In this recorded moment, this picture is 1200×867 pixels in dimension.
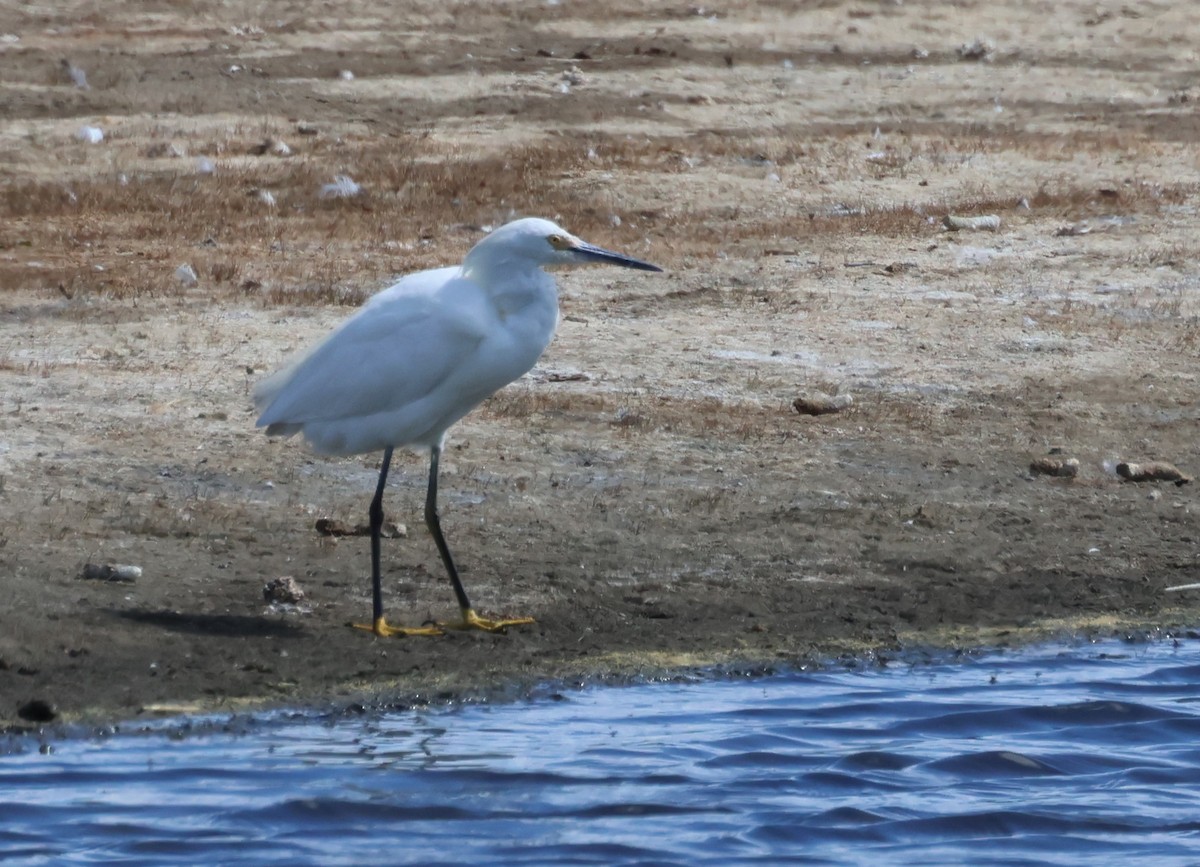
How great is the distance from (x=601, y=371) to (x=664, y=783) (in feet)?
15.8

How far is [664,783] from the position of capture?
6160mm

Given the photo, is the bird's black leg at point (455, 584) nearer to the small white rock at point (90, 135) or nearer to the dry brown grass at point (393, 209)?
the dry brown grass at point (393, 209)

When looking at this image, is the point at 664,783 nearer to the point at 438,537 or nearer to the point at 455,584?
→ the point at 455,584

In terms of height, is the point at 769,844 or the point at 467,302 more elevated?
the point at 467,302

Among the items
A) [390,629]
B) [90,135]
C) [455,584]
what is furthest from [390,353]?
[90,135]

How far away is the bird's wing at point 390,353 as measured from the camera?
7.09 meters

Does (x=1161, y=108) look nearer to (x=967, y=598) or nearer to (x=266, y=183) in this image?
(x=266, y=183)

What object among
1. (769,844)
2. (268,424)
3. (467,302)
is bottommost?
A: (769,844)

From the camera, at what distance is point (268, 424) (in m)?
7.37

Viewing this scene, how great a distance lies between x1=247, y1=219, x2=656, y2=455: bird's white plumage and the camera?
7090 mm

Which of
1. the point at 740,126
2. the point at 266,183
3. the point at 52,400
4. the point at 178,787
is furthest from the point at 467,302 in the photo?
the point at 740,126

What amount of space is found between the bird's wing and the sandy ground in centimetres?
73

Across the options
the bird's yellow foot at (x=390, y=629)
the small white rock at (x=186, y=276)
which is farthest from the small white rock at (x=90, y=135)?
the bird's yellow foot at (x=390, y=629)

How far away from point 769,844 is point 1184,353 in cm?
683
